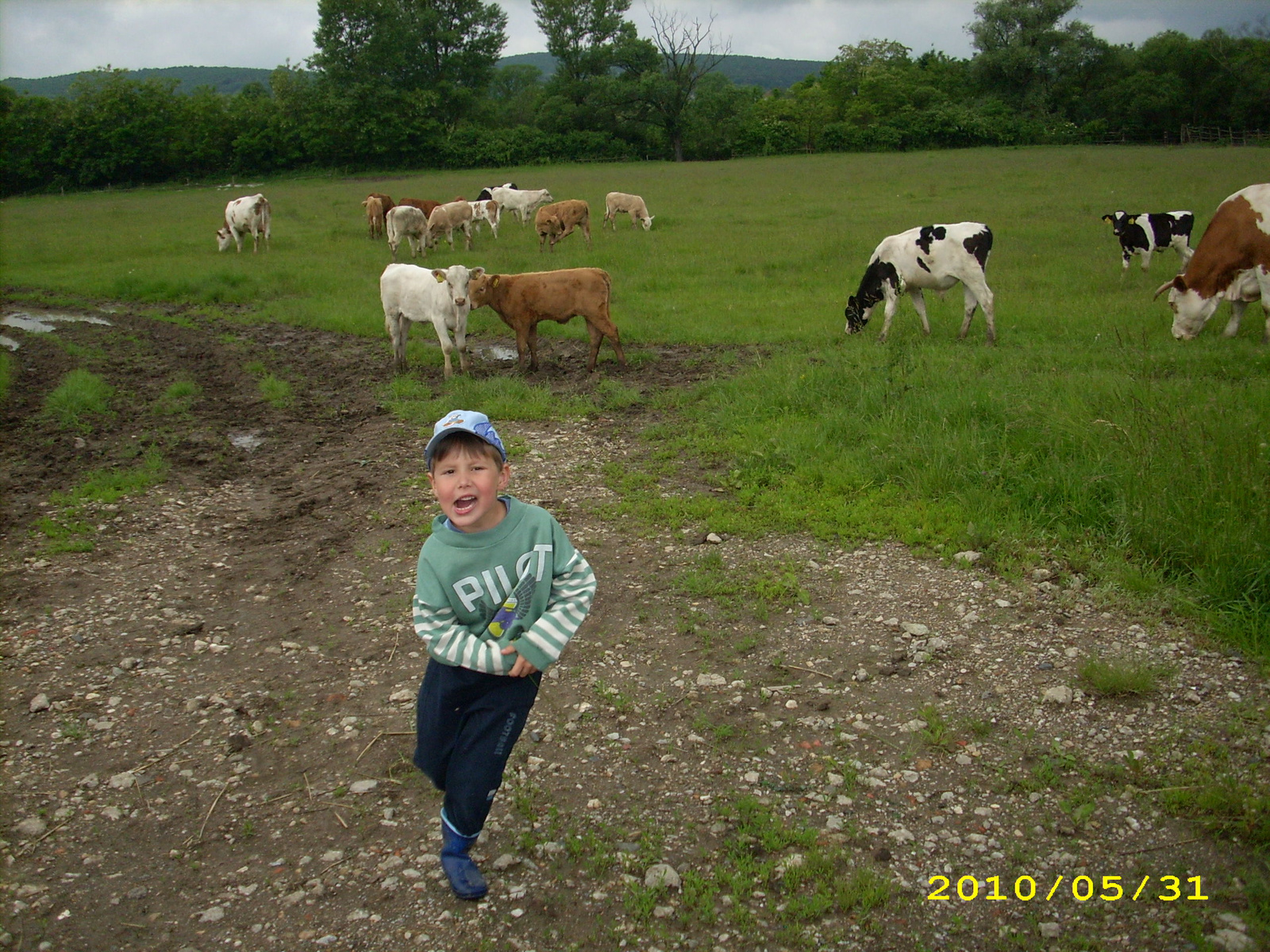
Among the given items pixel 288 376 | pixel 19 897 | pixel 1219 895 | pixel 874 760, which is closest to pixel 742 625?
pixel 874 760

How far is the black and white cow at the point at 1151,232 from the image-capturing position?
14.9 meters

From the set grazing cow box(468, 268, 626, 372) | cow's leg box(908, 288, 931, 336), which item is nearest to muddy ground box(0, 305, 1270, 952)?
grazing cow box(468, 268, 626, 372)

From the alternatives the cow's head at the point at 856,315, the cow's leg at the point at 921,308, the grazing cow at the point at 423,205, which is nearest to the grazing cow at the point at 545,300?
the cow's head at the point at 856,315

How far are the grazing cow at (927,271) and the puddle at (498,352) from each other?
4620 millimetres

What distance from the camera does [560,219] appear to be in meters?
22.0

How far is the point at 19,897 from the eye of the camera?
336 cm

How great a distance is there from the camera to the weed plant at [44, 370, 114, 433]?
9.43m

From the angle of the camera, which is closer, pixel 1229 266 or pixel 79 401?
pixel 79 401

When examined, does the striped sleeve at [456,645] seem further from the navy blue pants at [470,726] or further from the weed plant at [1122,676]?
the weed plant at [1122,676]

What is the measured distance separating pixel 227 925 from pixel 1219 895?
3518 mm

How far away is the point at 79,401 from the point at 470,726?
8867mm

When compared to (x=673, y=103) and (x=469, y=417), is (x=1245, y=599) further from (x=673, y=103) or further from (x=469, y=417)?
(x=673, y=103)

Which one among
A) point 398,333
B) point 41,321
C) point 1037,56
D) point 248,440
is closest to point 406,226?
point 41,321
